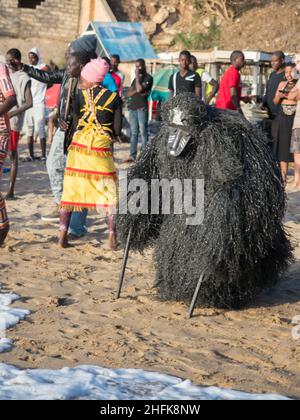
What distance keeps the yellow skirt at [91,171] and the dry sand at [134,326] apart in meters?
0.54

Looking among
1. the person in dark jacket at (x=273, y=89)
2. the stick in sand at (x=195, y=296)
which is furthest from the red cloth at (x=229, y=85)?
the stick in sand at (x=195, y=296)

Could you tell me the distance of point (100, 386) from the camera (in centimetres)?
380

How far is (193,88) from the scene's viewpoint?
1131cm

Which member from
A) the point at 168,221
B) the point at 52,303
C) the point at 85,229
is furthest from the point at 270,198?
the point at 85,229

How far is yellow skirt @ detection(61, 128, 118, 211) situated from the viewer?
6.80 m

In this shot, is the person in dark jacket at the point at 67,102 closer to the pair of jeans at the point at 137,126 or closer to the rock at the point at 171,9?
the pair of jeans at the point at 137,126

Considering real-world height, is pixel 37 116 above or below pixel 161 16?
below

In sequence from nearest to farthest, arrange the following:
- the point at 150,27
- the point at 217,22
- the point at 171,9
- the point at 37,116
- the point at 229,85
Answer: the point at 229,85 → the point at 37,116 → the point at 217,22 → the point at 150,27 → the point at 171,9

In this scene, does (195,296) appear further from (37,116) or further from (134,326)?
(37,116)

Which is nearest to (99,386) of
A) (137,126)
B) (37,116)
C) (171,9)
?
(37,116)

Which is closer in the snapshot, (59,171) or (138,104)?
(59,171)

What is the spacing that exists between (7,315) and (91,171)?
7.04ft

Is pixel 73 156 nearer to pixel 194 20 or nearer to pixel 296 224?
pixel 296 224

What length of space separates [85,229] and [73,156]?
3.46 ft
